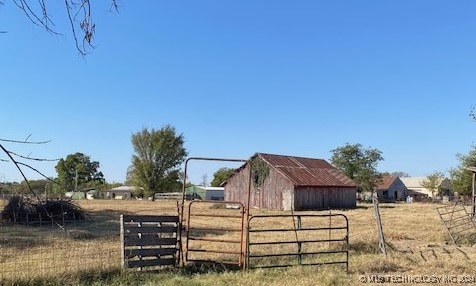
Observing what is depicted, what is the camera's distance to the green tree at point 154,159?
76125mm

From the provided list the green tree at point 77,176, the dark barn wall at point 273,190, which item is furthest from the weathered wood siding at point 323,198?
the green tree at point 77,176

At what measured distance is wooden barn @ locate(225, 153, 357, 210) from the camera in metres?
42.8

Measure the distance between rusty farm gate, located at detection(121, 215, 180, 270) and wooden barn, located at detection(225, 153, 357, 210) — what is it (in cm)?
3099

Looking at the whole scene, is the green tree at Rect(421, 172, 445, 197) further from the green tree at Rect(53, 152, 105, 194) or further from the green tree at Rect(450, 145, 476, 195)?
the green tree at Rect(53, 152, 105, 194)

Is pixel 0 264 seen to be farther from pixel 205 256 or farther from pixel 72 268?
pixel 205 256

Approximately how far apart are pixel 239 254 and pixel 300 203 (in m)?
31.9

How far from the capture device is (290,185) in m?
42.5

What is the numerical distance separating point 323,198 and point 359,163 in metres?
36.4

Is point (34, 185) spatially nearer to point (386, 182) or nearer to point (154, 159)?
point (154, 159)

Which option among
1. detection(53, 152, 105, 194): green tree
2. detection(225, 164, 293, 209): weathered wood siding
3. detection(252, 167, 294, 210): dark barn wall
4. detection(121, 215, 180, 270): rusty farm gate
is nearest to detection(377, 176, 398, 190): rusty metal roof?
detection(225, 164, 293, 209): weathered wood siding

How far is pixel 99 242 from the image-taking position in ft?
50.6

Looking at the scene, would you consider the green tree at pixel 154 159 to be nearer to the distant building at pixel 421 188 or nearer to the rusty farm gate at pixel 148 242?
the distant building at pixel 421 188

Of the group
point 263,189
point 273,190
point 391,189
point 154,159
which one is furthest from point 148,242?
point 391,189

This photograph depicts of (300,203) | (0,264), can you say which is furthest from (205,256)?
(300,203)
